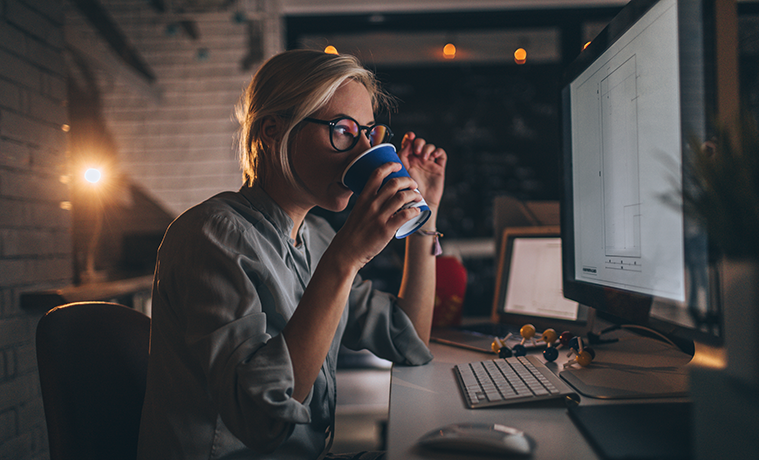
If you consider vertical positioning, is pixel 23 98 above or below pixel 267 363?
above

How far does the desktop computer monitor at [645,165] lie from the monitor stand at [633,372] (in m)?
0.07

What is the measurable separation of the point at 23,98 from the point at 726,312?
1.86 m

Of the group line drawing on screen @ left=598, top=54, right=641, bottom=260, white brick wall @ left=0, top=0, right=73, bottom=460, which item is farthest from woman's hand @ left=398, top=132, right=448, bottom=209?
white brick wall @ left=0, top=0, right=73, bottom=460

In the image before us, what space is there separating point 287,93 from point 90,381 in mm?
603

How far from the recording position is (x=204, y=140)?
2951mm

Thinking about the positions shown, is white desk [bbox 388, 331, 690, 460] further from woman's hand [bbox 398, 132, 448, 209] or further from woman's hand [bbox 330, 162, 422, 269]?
woman's hand [bbox 398, 132, 448, 209]

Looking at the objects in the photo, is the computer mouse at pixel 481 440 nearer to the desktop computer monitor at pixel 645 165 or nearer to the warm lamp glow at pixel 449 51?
the desktop computer monitor at pixel 645 165

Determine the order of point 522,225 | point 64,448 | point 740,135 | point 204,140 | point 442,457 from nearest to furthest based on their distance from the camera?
point 740,135, point 442,457, point 64,448, point 522,225, point 204,140

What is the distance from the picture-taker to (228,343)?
62cm

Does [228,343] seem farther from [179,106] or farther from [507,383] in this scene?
[179,106]

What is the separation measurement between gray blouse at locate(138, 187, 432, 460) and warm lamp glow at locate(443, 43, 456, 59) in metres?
2.55

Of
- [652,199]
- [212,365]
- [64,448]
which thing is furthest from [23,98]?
[652,199]

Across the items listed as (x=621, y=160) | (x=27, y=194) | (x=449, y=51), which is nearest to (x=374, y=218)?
(x=621, y=160)

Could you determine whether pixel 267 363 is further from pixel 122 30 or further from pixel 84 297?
pixel 122 30
